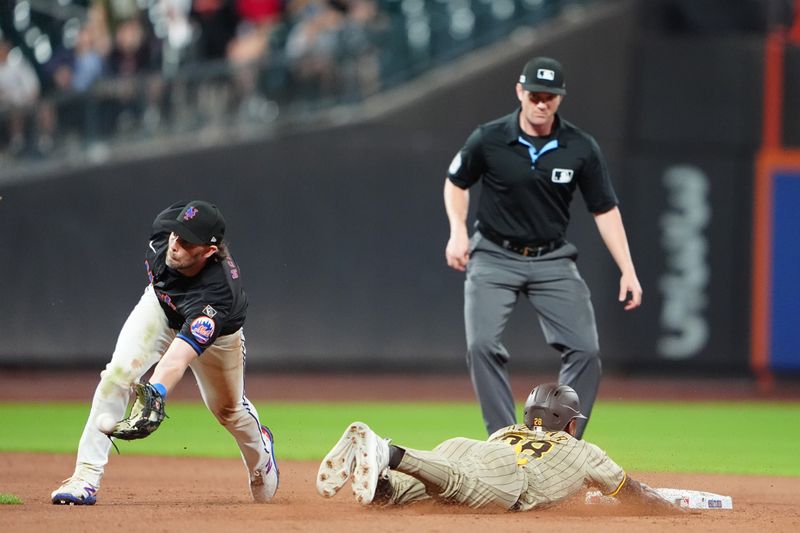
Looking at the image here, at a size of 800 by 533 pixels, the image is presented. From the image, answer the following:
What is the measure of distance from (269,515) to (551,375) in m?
9.25

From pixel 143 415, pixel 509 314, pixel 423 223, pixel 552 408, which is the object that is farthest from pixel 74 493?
pixel 423 223

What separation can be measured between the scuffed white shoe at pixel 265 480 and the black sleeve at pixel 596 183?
2143 mm

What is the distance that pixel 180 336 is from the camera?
17.8ft

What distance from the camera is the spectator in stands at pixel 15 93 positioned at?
1295 centimetres

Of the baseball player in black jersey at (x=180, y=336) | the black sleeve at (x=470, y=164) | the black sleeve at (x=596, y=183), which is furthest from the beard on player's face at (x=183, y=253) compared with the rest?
the black sleeve at (x=596, y=183)

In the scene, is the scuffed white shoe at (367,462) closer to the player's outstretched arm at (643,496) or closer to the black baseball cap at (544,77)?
the player's outstretched arm at (643,496)

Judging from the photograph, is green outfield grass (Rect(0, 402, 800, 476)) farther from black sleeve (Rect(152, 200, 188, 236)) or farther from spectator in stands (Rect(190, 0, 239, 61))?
spectator in stands (Rect(190, 0, 239, 61))

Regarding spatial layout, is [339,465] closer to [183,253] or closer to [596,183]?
[183,253]

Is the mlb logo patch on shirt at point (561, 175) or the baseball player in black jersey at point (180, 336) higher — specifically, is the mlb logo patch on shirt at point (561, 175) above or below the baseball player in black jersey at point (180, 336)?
above

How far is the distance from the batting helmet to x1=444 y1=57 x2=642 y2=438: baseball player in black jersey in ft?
3.22

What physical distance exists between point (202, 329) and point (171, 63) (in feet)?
28.0

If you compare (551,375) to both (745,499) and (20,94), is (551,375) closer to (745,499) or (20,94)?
(20,94)

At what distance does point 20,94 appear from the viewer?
1300 centimetres

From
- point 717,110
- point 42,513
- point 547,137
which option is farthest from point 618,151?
point 42,513
